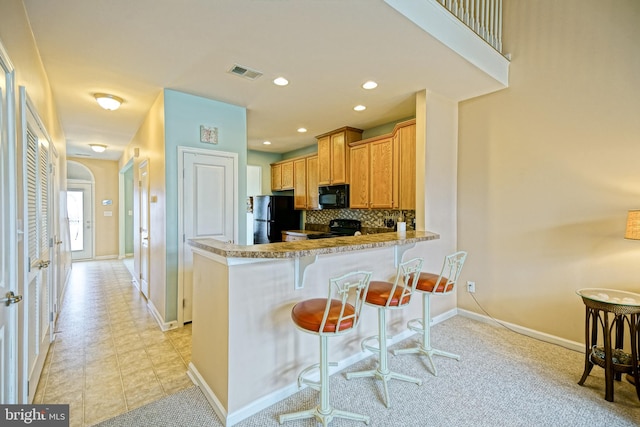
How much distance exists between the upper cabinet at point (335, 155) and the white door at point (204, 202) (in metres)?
1.80

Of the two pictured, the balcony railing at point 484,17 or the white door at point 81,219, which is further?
the white door at point 81,219

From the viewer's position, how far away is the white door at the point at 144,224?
4.02 metres

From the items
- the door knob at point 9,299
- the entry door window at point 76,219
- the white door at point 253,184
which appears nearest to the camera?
the door knob at point 9,299

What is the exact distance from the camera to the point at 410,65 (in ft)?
8.56

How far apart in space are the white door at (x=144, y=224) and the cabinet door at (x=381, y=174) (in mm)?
3148

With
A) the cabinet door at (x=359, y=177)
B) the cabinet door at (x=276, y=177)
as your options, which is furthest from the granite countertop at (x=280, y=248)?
the cabinet door at (x=276, y=177)

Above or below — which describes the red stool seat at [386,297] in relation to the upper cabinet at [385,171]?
below

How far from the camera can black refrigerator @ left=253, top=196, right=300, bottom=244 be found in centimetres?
591

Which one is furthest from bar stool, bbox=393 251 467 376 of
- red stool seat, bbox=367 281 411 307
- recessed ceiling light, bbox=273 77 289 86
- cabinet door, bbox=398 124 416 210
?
recessed ceiling light, bbox=273 77 289 86

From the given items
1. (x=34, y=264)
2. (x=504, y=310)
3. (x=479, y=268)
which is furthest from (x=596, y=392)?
(x=34, y=264)

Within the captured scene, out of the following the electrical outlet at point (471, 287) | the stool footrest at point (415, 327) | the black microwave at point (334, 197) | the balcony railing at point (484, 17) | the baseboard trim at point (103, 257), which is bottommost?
the baseboard trim at point (103, 257)

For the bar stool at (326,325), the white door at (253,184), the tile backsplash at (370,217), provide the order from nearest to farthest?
the bar stool at (326,325) → the tile backsplash at (370,217) → the white door at (253,184)

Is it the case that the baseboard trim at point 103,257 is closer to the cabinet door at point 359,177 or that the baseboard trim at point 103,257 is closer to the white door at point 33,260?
the white door at point 33,260

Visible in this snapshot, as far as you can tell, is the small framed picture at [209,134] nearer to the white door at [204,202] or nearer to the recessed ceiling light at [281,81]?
the white door at [204,202]
